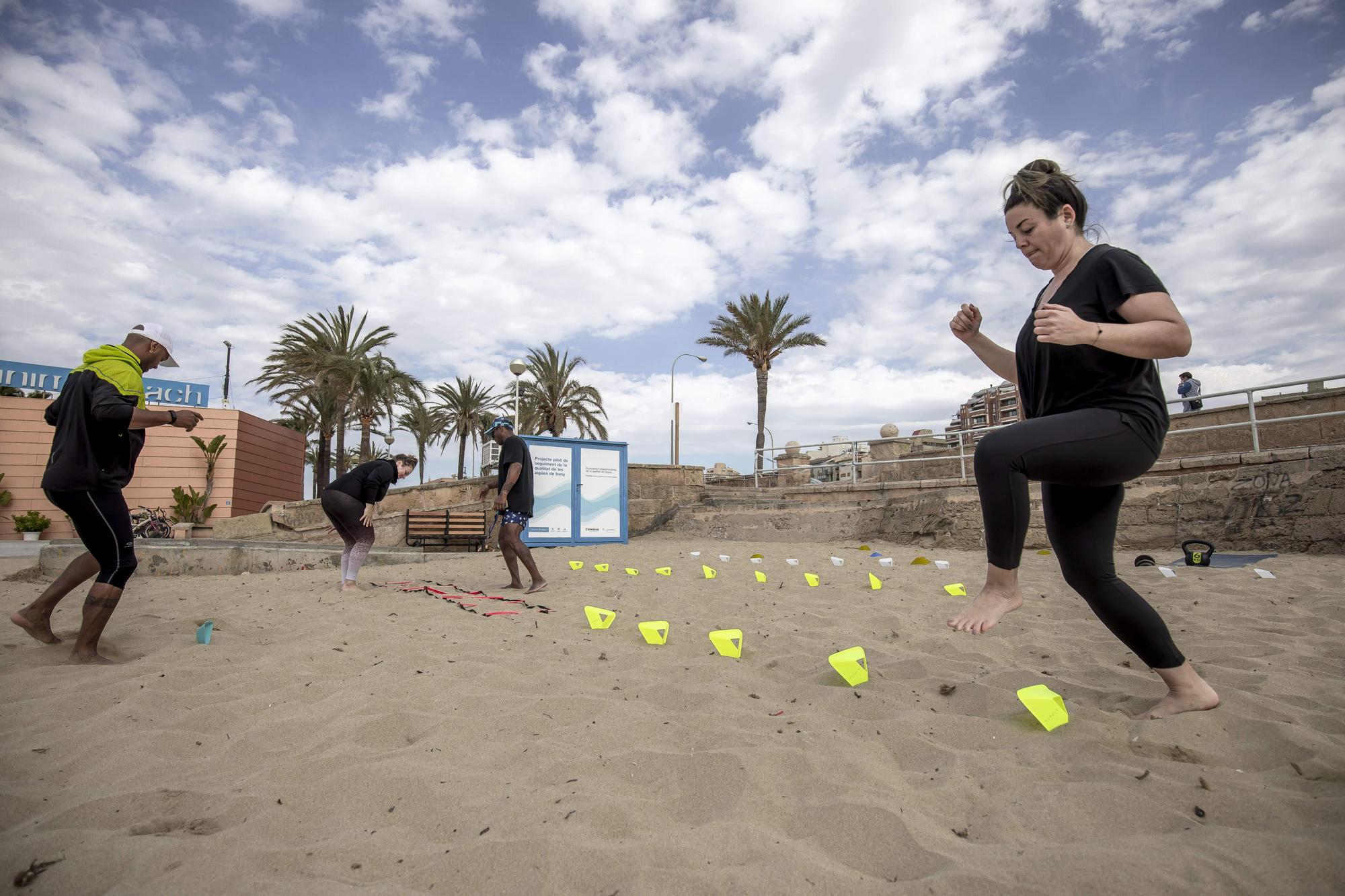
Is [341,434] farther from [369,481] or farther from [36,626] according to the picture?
[36,626]

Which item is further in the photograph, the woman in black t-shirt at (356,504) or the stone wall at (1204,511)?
the stone wall at (1204,511)

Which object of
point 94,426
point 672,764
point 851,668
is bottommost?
point 672,764

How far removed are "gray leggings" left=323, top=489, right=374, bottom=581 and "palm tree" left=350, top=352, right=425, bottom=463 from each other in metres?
18.9

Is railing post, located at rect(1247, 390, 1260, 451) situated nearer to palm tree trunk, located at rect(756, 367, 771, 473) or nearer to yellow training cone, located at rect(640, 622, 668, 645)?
yellow training cone, located at rect(640, 622, 668, 645)

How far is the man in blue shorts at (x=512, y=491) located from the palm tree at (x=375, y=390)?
63.4 feet

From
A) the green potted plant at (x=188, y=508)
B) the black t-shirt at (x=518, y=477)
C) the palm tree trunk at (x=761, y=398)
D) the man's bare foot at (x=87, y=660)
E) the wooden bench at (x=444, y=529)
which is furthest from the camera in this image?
the palm tree trunk at (x=761, y=398)

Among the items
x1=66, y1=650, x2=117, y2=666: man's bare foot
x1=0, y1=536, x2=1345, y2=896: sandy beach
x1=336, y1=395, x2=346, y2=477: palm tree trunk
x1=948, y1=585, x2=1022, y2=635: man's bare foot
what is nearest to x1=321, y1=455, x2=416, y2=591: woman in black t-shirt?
x1=0, y1=536, x2=1345, y2=896: sandy beach

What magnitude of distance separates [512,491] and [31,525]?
19.0 m

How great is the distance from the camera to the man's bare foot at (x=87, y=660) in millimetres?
3270

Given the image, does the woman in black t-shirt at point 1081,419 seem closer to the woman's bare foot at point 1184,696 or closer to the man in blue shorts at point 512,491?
the woman's bare foot at point 1184,696

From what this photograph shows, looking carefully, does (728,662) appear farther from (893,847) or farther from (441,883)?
(441,883)

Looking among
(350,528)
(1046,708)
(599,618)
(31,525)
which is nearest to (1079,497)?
(1046,708)

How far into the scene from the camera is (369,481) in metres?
6.45

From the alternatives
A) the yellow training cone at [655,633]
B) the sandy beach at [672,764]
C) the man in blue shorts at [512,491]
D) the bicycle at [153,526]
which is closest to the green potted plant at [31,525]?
the bicycle at [153,526]
